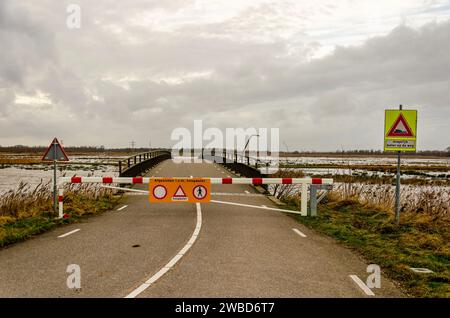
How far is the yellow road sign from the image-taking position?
11.5 meters

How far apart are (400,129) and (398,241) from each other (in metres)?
3.31

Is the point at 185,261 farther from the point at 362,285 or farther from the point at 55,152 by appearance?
the point at 55,152

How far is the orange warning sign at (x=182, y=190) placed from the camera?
1340 cm

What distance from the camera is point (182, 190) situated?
13.4 m

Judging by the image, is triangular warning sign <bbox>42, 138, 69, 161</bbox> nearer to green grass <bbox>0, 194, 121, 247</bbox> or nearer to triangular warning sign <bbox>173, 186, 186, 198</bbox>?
green grass <bbox>0, 194, 121, 247</bbox>

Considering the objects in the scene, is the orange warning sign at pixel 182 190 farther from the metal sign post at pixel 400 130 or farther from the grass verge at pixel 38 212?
the metal sign post at pixel 400 130

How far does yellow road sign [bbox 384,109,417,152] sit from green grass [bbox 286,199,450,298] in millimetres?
2430

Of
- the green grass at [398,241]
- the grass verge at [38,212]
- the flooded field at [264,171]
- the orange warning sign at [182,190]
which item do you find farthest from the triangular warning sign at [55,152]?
the green grass at [398,241]

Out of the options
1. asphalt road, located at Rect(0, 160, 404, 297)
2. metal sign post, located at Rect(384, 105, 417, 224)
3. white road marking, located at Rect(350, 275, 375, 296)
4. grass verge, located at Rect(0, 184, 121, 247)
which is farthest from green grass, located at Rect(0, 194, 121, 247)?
metal sign post, located at Rect(384, 105, 417, 224)

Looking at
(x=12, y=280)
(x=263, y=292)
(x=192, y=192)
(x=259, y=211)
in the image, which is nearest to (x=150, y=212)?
(x=192, y=192)

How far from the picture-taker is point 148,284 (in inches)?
244

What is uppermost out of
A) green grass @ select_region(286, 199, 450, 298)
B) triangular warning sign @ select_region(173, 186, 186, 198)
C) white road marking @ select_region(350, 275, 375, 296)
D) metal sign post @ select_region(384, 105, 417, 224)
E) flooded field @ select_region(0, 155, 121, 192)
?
metal sign post @ select_region(384, 105, 417, 224)

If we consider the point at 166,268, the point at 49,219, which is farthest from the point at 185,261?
the point at 49,219
